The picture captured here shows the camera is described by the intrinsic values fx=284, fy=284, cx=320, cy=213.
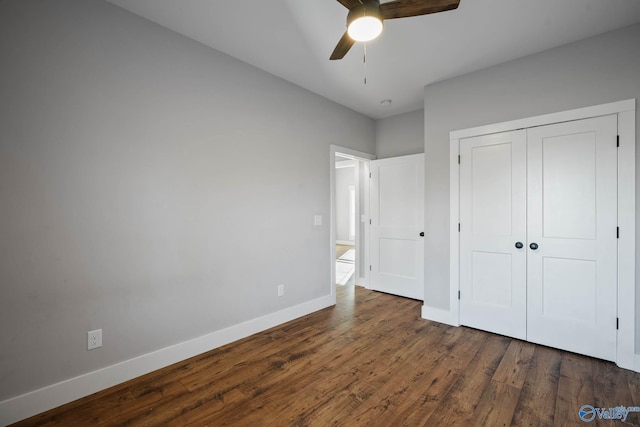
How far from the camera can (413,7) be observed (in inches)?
64.5

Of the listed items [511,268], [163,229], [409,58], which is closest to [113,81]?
[163,229]

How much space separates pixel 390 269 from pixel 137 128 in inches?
145

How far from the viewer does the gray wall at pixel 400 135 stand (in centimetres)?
427

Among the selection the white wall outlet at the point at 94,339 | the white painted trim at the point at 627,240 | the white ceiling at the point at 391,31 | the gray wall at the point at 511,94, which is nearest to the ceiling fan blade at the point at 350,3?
the white ceiling at the point at 391,31

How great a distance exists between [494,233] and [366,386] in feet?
6.74

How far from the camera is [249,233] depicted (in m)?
3.00

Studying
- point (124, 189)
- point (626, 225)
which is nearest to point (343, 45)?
point (124, 189)

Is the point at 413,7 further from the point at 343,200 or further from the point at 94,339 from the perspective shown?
the point at 343,200

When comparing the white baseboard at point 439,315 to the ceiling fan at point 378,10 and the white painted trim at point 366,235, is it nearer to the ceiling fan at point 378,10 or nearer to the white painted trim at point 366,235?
the white painted trim at point 366,235

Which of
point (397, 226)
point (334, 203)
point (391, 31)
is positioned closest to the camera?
point (391, 31)

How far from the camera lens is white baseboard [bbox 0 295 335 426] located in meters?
1.78

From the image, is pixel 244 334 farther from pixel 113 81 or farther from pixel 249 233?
pixel 113 81

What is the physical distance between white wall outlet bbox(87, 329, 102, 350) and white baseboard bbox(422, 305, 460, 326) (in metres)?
3.21

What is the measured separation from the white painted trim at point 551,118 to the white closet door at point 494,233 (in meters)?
0.07
